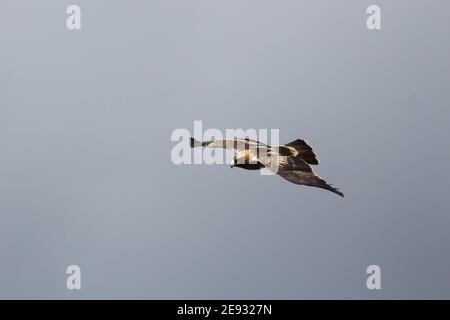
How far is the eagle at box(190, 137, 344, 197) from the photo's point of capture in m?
19.7

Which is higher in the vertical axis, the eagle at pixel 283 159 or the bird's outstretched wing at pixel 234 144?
the bird's outstretched wing at pixel 234 144

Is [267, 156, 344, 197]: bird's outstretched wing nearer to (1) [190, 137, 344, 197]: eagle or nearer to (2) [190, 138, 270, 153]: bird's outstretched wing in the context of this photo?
(1) [190, 137, 344, 197]: eagle

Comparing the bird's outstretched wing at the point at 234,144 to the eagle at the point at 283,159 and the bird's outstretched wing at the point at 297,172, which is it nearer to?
the eagle at the point at 283,159

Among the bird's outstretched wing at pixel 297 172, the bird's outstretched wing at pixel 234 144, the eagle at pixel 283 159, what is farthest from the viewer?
the bird's outstretched wing at pixel 234 144

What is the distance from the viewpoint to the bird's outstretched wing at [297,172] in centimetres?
1936

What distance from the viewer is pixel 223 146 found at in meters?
21.2

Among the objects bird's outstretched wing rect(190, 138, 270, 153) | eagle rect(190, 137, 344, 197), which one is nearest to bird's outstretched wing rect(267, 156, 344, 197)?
eagle rect(190, 137, 344, 197)

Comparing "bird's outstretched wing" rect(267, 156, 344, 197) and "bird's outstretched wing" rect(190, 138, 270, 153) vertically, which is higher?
"bird's outstretched wing" rect(190, 138, 270, 153)

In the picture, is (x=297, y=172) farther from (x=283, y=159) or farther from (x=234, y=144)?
(x=234, y=144)

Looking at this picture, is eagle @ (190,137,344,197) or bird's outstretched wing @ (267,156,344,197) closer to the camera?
bird's outstretched wing @ (267,156,344,197)

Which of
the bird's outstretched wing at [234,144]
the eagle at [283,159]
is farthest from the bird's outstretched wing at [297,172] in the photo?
the bird's outstretched wing at [234,144]

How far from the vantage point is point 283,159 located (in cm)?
1995
